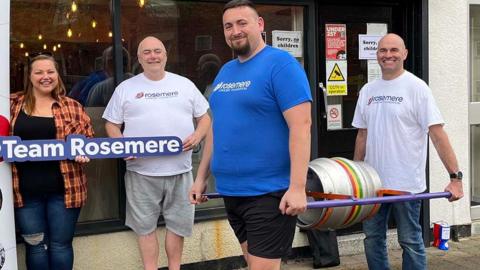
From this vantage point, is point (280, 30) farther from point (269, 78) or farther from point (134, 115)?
point (269, 78)

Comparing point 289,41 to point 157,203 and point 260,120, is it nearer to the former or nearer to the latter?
point 157,203

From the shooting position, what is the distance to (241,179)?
3.00 m

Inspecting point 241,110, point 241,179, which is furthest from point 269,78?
point 241,179

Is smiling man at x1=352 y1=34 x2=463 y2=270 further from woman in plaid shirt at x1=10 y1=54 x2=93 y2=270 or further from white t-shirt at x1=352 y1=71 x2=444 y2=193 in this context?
woman in plaid shirt at x1=10 y1=54 x2=93 y2=270

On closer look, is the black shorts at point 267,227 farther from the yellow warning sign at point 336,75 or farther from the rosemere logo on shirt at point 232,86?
the yellow warning sign at point 336,75

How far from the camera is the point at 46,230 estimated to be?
3.97 meters

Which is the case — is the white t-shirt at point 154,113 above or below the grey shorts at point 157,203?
above

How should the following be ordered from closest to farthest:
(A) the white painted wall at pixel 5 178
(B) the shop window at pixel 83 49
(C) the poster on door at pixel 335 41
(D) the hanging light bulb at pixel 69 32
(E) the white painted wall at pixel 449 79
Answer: (A) the white painted wall at pixel 5 178
(B) the shop window at pixel 83 49
(D) the hanging light bulb at pixel 69 32
(C) the poster on door at pixel 335 41
(E) the white painted wall at pixel 449 79

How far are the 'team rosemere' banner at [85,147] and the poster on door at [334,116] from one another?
1.80 m

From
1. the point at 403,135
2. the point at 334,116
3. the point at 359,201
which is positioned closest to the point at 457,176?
the point at 403,135

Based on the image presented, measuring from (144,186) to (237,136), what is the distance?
1.49m

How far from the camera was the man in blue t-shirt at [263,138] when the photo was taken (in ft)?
9.37

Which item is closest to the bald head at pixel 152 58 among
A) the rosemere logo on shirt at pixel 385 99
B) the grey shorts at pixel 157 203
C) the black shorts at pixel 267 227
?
the grey shorts at pixel 157 203

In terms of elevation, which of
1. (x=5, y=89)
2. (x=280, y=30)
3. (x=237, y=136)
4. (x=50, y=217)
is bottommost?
(x=50, y=217)
